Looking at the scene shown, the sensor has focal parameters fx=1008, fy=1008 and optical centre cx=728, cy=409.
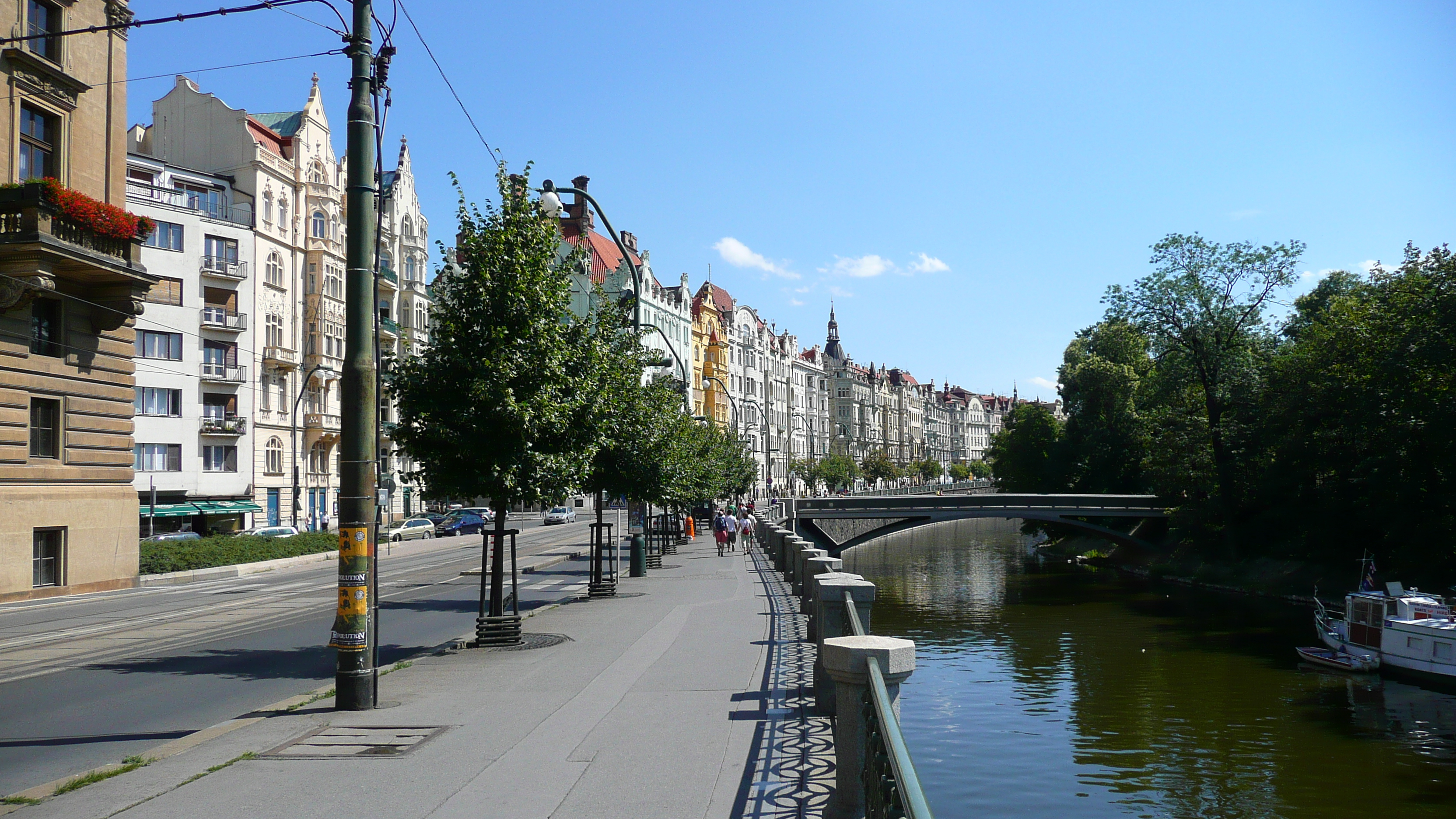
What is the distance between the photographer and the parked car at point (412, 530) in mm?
53078

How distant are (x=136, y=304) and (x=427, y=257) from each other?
141ft

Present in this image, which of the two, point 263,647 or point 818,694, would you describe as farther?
point 263,647

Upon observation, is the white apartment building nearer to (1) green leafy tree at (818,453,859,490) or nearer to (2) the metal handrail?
(2) the metal handrail

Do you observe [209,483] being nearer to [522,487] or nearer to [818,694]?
[522,487]

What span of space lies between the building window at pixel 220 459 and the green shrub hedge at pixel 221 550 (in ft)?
35.3

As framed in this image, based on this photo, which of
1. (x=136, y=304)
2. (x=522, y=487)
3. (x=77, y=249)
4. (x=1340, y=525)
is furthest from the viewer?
(x=1340, y=525)

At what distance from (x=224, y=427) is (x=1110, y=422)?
158ft

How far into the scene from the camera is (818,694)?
30.9 ft

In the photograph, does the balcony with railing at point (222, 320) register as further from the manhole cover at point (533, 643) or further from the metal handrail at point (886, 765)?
the metal handrail at point (886, 765)

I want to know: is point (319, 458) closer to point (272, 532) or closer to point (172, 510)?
point (172, 510)

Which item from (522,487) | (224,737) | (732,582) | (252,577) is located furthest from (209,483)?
(224,737)

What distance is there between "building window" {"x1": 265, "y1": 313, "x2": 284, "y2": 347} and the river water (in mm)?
34857

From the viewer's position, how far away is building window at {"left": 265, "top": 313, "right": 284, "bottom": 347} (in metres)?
52.5

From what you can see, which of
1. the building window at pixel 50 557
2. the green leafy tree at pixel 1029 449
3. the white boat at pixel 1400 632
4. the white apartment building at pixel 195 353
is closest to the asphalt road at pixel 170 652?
the building window at pixel 50 557
